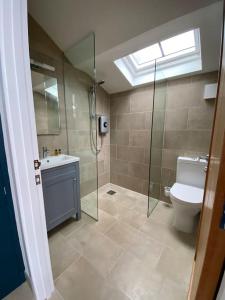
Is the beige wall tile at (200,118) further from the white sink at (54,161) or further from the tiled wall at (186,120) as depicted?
the white sink at (54,161)

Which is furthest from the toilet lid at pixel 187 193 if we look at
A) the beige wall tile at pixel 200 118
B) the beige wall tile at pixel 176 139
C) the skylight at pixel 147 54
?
the skylight at pixel 147 54

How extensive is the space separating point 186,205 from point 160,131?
3.52ft

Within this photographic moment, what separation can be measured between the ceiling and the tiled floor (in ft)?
6.97

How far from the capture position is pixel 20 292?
107cm

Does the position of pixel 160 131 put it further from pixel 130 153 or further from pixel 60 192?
pixel 60 192

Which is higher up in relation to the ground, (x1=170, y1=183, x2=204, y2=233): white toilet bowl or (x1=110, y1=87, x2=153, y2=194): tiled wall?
(x1=110, y1=87, x2=153, y2=194): tiled wall

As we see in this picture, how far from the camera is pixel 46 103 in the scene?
184cm

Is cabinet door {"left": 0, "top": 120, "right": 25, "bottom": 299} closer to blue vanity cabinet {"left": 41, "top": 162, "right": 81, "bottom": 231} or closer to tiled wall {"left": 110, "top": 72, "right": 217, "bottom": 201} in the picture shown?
blue vanity cabinet {"left": 41, "top": 162, "right": 81, "bottom": 231}

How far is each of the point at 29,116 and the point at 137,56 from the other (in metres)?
2.03

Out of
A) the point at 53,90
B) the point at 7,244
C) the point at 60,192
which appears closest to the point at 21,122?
the point at 7,244

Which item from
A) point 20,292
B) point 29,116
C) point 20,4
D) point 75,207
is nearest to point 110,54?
point 20,4

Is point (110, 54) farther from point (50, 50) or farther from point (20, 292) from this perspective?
point (20, 292)

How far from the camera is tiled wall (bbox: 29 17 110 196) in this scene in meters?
1.75

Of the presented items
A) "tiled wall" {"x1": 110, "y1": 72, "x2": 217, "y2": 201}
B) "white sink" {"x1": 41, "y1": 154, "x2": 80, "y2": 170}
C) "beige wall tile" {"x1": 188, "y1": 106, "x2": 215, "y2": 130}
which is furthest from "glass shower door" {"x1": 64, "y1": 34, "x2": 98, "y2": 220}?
"beige wall tile" {"x1": 188, "y1": 106, "x2": 215, "y2": 130}
